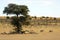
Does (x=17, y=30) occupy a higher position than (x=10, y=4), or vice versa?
(x=10, y=4)

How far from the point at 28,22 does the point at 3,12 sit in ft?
15.4

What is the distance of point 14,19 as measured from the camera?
4328 cm

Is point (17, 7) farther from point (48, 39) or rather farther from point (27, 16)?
point (48, 39)

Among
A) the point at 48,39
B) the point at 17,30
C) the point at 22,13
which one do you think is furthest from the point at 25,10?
the point at 48,39

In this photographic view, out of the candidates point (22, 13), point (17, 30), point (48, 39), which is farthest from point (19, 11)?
point (48, 39)

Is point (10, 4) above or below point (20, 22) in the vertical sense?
above

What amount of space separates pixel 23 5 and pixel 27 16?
81.3 inches

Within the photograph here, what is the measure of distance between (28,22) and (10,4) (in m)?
4.45

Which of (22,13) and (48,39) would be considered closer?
(48,39)

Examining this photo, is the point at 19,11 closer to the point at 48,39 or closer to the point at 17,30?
the point at 17,30

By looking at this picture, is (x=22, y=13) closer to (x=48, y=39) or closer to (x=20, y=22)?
(x=20, y=22)

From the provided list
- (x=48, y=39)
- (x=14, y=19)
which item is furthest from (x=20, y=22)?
(x=48, y=39)

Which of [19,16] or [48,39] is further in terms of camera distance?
[19,16]

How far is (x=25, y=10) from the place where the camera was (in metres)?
42.9
